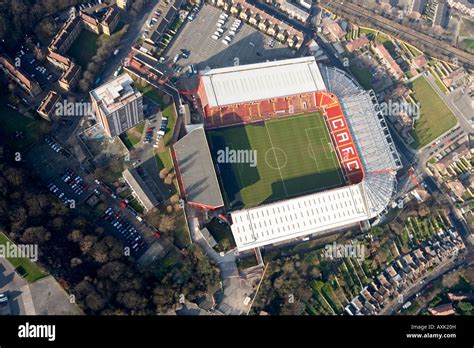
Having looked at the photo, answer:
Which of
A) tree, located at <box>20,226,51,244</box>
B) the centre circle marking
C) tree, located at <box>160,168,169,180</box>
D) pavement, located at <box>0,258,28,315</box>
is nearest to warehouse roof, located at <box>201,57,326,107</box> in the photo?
the centre circle marking

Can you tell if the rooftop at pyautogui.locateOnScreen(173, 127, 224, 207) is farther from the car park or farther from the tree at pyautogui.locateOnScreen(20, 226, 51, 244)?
the tree at pyautogui.locateOnScreen(20, 226, 51, 244)

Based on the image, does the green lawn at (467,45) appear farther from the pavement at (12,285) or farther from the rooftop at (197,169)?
the pavement at (12,285)

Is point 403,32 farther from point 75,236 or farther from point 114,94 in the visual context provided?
point 75,236

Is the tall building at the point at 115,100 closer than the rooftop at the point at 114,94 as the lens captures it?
No

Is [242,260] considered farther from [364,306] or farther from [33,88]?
[33,88]

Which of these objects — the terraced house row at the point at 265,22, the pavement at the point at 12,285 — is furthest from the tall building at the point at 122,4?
the pavement at the point at 12,285
